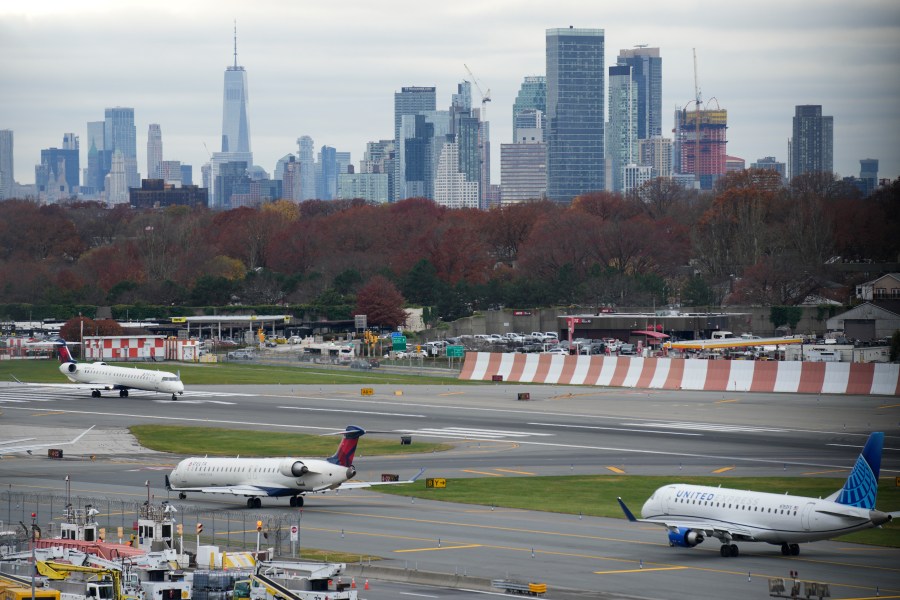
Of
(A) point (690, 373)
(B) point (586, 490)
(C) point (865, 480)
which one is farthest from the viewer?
(A) point (690, 373)

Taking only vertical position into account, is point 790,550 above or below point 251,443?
above

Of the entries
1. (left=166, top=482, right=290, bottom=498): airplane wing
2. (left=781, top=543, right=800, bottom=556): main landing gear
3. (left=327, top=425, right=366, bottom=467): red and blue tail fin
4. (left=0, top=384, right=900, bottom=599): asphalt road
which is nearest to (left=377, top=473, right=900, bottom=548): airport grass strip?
(left=0, top=384, right=900, bottom=599): asphalt road

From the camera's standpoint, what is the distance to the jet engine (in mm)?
72875

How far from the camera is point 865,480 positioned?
5725 centimetres

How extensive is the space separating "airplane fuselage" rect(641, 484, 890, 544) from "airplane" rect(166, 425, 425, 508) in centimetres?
1457

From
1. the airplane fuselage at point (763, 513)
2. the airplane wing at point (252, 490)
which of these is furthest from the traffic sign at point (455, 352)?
the airplane fuselage at point (763, 513)

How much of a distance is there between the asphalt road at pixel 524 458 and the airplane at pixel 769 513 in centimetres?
112

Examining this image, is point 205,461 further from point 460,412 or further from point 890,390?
point 890,390

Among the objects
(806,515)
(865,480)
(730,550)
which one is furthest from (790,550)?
(865,480)

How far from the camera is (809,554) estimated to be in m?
61.4

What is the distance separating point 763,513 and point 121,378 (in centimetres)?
9012

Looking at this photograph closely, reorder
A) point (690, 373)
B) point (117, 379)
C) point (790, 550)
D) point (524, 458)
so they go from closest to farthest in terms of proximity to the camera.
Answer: point (790, 550), point (524, 458), point (690, 373), point (117, 379)

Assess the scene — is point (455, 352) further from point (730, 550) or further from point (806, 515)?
point (806, 515)

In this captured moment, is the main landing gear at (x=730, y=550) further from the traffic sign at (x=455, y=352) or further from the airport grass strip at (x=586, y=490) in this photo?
the traffic sign at (x=455, y=352)
